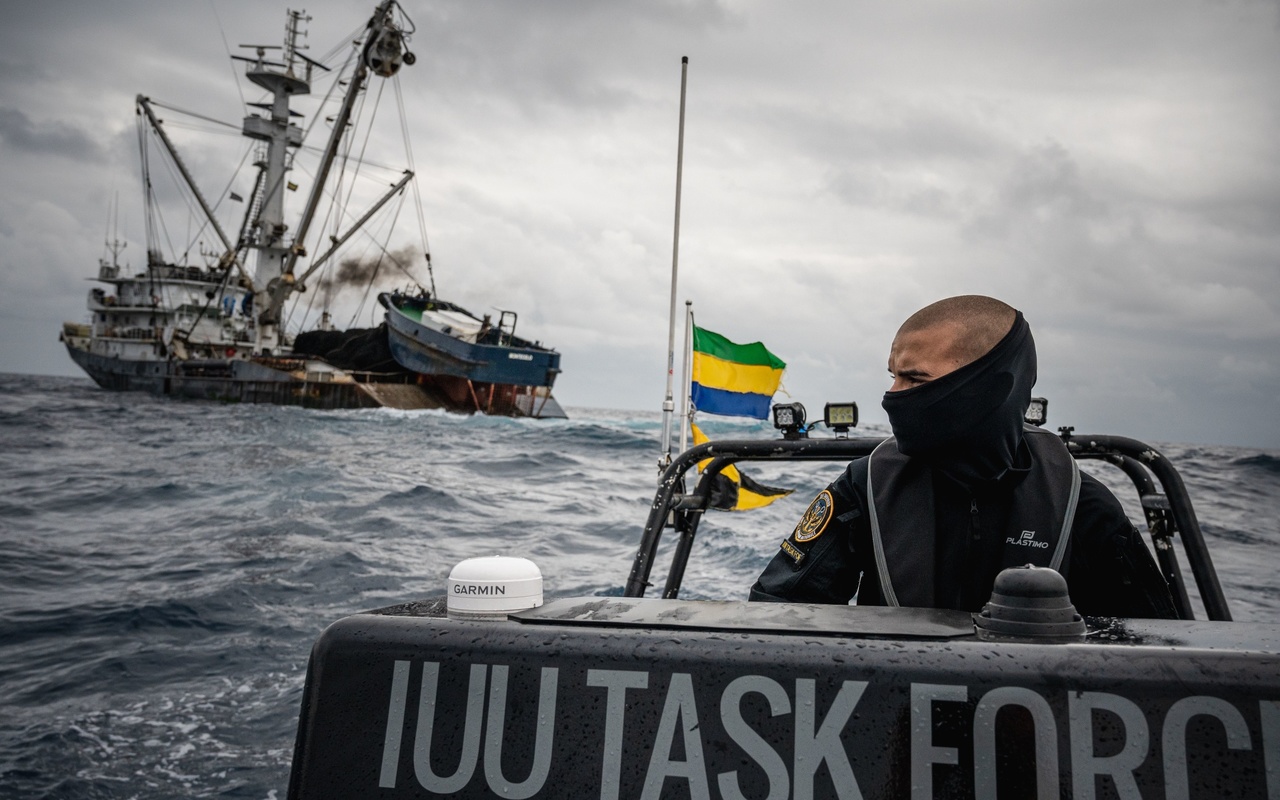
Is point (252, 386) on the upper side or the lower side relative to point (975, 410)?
upper

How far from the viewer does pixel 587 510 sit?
12203mm

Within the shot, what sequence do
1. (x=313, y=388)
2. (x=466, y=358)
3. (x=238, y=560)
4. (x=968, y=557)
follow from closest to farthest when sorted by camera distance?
(x=968, y=557) → (x=238, y=560) → (x=313, y=388) → (x=466, y=358)

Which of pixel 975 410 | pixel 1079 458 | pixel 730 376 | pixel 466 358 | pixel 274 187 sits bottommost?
pixel 1079 458

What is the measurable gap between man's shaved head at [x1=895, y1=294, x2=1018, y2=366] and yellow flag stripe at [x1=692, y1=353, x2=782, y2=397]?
541 centimetres

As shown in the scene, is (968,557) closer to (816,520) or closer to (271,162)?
(816,520)

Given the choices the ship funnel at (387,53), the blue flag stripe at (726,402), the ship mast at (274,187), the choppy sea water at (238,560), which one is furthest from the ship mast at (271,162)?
the blue flag stripe at (726,402)

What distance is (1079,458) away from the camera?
2.74 meters

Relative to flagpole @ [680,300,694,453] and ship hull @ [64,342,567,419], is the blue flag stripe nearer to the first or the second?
flagpole @ [680,300,694,453]

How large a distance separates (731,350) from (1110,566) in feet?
18.0

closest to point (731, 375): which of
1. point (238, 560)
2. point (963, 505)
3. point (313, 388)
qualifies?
point (238, 560)

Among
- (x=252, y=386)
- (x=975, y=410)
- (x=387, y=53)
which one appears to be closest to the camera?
(x=975, y=410)

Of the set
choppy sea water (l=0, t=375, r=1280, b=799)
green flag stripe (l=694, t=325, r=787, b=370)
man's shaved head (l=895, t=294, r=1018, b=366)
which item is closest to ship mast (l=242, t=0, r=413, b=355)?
choppy sea water (l=0, t=375, r=1280, b=799)

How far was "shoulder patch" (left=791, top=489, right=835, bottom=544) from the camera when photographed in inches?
71.7

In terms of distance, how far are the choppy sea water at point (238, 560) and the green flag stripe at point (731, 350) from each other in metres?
1.99
